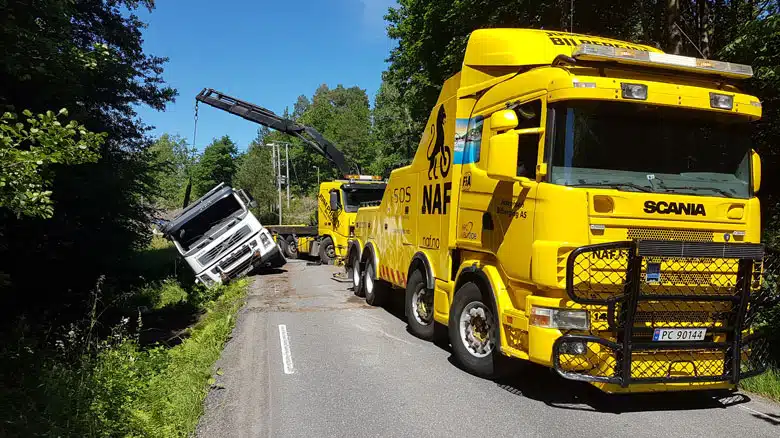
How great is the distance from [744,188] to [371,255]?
6.59 meters

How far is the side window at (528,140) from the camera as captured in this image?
5043 mm

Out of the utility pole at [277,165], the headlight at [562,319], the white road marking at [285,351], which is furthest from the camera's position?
the utility pole at [277,165]

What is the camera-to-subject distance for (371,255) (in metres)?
10.4

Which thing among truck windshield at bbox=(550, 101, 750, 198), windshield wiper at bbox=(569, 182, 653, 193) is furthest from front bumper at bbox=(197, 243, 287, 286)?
windshield wiper at bbox=(569, 182, 653, 193)

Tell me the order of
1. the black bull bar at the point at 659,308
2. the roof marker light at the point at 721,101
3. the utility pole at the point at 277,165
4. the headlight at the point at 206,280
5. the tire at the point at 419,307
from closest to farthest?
1. the black bull bar at the point at 659,308
2. the roof marker light at the point at 721,101
3. the tire at the point at 419,307
4. the headlight at the point at 206,280
5. the utility pole at the point at 277,165

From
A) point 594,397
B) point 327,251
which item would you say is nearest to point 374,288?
point 594,397

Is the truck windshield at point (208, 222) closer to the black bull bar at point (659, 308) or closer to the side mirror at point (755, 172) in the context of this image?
the black bull bar at point (659, 308)

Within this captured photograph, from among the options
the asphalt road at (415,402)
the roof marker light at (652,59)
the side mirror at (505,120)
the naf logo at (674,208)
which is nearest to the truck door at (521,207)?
the side mirror at (505,120)

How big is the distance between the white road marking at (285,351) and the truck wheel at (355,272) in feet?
9.55

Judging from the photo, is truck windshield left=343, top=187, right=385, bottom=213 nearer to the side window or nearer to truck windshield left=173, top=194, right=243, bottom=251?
truck windshield left=173, top=194, right=243, bottom=251

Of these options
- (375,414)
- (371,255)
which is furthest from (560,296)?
(371,255)

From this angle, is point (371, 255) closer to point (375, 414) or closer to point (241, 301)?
point (241, 301)

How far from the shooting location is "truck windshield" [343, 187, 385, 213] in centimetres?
1764

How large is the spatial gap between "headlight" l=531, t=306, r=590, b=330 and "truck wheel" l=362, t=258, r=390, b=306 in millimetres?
5819
